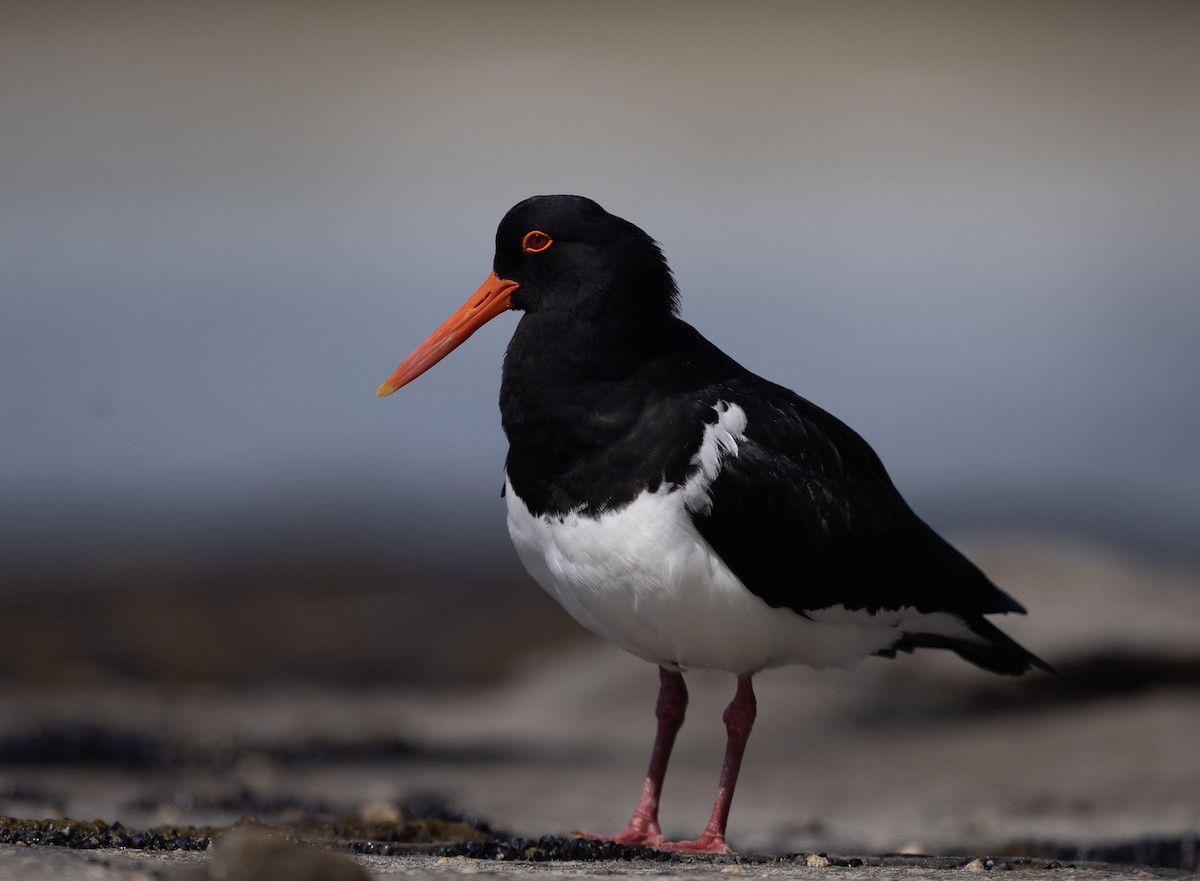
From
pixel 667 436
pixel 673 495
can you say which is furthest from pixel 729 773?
pixel 667 436

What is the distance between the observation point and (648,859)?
17.4ft

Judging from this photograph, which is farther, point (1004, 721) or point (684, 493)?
point (1004, 721)

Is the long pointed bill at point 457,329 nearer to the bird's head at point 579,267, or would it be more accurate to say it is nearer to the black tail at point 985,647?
the bird's head at point 579,267

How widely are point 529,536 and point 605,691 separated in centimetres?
687

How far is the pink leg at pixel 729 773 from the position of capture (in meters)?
5.85

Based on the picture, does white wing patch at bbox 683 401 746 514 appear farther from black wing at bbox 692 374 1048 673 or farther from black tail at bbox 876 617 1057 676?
black tail at bbox 876 617 1057 676

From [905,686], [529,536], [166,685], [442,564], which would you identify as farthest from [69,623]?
[529,536]

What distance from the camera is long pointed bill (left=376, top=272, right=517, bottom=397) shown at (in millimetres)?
6477

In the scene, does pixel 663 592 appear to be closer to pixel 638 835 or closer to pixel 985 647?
pixel 638 835

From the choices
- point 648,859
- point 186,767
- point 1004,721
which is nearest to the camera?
point 648,859

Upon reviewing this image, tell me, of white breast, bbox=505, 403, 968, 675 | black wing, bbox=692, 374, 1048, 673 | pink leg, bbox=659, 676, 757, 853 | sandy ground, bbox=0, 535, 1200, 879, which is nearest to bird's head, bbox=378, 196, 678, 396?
black wing, bbox=692, 374, 1048, 673

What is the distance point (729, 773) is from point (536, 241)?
2.32m

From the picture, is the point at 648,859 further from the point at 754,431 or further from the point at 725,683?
the point at 725,683

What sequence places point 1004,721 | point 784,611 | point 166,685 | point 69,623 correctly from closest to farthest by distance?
point 784,611, point 1004,721, point 166,685, point 69,623
